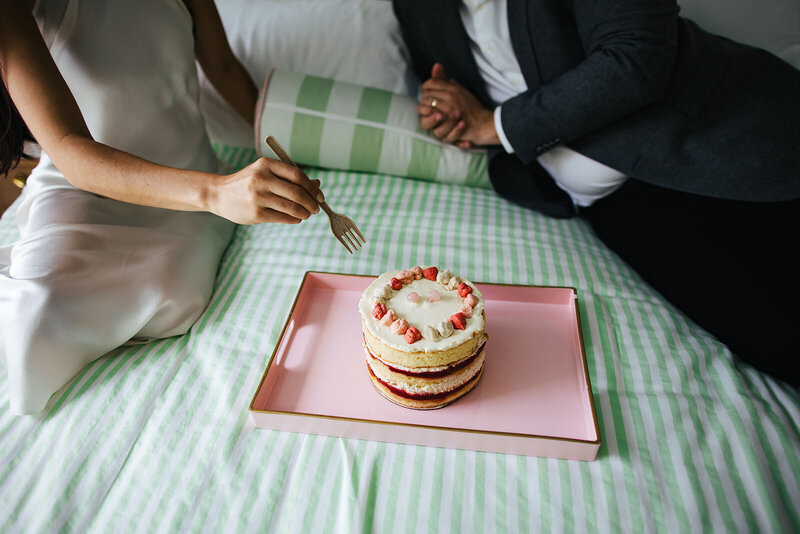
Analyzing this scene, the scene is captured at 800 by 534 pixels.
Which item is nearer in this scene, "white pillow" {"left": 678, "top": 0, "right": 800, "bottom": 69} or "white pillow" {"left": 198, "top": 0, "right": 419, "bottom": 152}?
"white pillow" {"left": 678, "top": 0, "right": 800, "bottom": 69}

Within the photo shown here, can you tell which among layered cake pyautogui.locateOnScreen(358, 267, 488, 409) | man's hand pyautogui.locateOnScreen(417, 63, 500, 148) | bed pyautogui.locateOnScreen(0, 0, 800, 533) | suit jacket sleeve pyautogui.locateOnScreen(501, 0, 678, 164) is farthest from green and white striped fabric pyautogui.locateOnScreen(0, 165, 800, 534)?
man's hand pyautogui.locateOnScreen(417, 63, 500, 148)

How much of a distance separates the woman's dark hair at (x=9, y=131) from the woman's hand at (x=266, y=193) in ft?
1.56

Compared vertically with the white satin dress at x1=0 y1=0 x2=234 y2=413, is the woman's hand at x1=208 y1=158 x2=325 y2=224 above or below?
above

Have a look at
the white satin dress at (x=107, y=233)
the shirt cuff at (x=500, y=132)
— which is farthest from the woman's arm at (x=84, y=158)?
the shirt cuff at (x=500, y=132)

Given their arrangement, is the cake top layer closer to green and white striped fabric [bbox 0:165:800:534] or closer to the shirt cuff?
green and white striped fabric [bbox 0:165:800:534]

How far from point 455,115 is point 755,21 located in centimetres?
84

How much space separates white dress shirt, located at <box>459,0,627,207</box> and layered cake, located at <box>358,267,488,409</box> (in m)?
0.58

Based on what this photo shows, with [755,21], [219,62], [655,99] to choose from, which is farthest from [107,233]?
[755,21]

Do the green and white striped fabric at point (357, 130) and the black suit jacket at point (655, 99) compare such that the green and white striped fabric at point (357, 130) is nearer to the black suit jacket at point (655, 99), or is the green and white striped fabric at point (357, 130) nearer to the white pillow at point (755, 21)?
the black suit jacket at point (655, 99)

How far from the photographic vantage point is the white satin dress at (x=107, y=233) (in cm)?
91

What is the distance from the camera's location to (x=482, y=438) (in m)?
0.80

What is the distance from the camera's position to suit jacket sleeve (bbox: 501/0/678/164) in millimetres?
1046

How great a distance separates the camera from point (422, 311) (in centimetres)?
82

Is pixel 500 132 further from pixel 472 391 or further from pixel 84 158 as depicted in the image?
pixel 84 158
